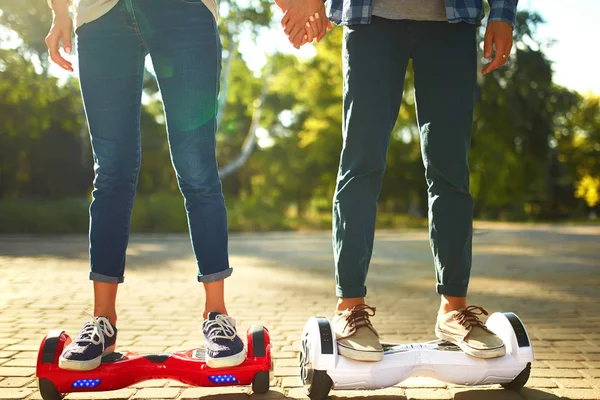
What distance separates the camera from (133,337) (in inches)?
148

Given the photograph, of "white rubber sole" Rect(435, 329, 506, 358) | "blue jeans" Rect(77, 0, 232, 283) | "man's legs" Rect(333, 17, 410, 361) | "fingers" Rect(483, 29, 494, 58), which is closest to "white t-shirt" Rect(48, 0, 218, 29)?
"blue jeans" Rect(77, 0, 232, 283)

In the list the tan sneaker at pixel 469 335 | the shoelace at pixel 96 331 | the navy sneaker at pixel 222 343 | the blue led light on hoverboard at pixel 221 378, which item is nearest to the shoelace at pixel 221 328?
the navy sneaker at pixel 222 343

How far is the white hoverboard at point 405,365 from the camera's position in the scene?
2270 millimetres

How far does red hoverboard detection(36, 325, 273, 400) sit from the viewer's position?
229 centimetres

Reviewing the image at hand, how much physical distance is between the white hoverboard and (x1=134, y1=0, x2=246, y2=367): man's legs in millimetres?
369

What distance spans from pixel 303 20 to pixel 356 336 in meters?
1.31

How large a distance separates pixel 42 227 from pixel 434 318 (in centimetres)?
1455

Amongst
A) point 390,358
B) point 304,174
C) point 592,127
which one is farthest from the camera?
point 592,127

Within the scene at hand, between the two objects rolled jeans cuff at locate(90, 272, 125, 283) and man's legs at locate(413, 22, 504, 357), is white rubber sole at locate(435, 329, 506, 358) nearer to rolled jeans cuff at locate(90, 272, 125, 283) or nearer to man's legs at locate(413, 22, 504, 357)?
man's legs at locate(413, 22, 504, 357)

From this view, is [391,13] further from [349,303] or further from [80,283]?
[80,283]

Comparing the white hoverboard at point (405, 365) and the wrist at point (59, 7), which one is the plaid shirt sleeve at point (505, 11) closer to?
the white hoverboard at point (405, 365)

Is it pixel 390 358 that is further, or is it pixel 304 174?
pixel 304 174

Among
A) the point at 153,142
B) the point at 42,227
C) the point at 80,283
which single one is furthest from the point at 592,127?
the point at 80,283

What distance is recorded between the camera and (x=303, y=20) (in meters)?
2.66
